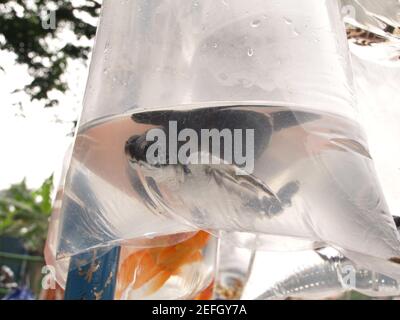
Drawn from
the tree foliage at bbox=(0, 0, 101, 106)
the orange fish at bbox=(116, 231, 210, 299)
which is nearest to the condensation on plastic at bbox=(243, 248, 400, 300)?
the orange fish at bbox=(116, 231, 210, 299)

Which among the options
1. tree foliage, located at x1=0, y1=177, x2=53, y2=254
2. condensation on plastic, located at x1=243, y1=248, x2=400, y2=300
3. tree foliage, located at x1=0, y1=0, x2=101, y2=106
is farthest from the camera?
tree foliage, located at x1=0, y1=177, x2=53, y2=254

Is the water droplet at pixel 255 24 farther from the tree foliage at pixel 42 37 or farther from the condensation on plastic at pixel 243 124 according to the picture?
the tree foliage at pixel 42 37

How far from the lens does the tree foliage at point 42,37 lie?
5.96 feet

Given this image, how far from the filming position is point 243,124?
1.30 ft

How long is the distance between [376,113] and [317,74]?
10.1 inches

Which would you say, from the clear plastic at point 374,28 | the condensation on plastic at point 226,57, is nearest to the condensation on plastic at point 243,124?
the condensation on plastic at point 226,57

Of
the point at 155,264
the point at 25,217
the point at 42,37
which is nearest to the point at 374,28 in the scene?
the point at 155,264

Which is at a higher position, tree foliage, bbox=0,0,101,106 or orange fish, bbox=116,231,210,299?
tree foliage, bbox=0,0,101,106

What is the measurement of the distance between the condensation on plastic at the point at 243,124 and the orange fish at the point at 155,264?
15cm

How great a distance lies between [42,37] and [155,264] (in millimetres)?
1494

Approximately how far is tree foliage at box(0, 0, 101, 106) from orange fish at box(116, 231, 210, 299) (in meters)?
1.26

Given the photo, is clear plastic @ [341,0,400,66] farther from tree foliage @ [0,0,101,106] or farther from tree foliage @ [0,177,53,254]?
tree foliage @ [0,177,53,254]

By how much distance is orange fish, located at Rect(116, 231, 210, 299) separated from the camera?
1.98 feet
